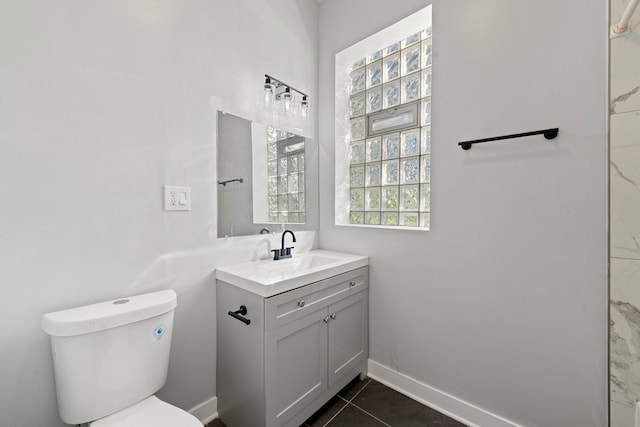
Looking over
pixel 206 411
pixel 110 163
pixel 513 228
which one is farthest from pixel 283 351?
pixel 513 228

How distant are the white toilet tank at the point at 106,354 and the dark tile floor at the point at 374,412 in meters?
0.67

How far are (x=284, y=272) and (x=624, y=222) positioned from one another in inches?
59.4

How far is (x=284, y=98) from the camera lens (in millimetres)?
1889

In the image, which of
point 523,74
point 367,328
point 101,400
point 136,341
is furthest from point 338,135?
point 101,400

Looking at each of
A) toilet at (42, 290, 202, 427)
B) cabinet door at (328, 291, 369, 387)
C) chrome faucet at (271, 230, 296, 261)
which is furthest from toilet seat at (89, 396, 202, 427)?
chrome faucet at (271, 230, 296, 261)

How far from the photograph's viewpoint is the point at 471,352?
4.82 feet

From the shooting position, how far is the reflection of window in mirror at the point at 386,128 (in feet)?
6.00

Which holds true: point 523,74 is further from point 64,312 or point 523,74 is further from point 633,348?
point 64,312

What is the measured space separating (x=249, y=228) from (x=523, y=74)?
1.67m

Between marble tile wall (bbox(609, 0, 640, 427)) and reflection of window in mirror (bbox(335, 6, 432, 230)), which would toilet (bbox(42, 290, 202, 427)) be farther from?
marble tile wall (bbox(609, 0, 640, 427))

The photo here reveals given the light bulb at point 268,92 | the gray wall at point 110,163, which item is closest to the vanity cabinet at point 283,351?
the gray wall at point 110,163

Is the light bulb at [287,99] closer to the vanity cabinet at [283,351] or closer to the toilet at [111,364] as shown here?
the vanity cabinet at [283,351]

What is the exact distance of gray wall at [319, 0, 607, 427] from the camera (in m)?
1.15

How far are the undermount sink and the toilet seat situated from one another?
1.65 feet
